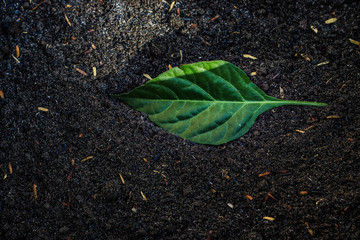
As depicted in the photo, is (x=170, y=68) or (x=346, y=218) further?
(x=170, y=68)

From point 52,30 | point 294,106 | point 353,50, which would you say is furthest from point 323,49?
point 52,30

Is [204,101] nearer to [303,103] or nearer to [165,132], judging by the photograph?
[165,132]

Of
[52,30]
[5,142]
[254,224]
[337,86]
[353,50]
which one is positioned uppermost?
[52,30]

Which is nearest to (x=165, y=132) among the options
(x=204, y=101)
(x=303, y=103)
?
(x=204, y=101)

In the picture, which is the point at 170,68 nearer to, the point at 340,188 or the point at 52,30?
the point at 52,30

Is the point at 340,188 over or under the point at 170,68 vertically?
under
